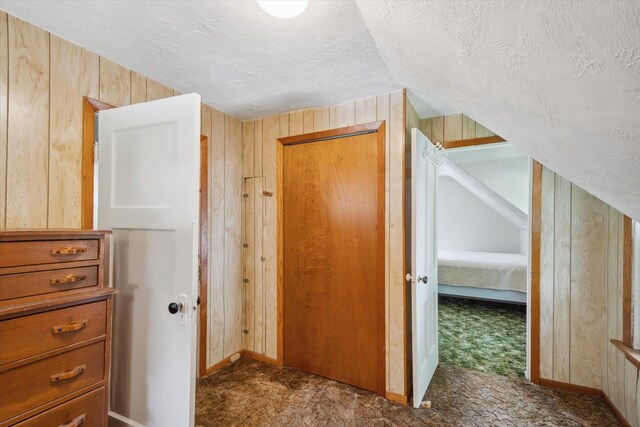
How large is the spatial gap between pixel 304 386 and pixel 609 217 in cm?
266

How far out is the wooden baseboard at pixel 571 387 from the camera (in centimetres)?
212

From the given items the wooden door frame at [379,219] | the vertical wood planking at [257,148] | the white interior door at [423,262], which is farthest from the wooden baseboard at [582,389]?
the vertical wood planking at [257,148]

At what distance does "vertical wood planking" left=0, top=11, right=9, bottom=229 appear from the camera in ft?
4.29

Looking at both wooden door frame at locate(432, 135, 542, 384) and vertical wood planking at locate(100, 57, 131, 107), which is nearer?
vertical wood planking at locate(100, 57, 131, 107)

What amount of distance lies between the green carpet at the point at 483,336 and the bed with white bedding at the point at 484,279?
242mm

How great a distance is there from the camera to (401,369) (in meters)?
2.04

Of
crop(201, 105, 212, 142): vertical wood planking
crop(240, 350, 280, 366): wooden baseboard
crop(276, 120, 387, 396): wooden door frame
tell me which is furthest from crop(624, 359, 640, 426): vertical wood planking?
crop(201, 105, 212, 142): vertical wood planking

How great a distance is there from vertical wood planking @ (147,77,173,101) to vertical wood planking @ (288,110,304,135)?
3.24ft

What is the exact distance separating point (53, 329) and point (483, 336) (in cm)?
374

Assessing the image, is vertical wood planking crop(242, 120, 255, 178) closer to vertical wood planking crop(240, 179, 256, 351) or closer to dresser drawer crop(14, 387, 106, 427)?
vertical wood planking crop(240, 179, 256, 351)

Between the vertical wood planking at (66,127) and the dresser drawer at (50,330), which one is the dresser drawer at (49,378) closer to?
the dresser drawer at (50,330)

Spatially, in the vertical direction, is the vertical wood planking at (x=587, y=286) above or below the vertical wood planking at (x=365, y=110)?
below

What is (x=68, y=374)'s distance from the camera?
115 centimetres

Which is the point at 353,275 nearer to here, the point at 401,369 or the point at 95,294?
the point at 401,369
